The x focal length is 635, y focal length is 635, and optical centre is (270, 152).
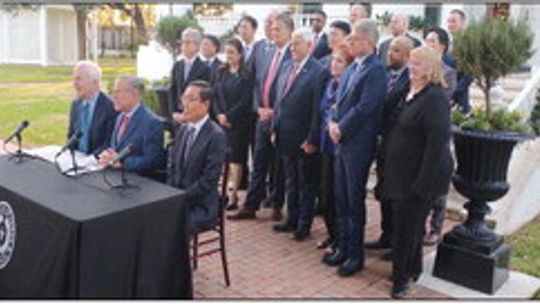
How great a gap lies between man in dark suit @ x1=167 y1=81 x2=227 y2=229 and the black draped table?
0.37 meters

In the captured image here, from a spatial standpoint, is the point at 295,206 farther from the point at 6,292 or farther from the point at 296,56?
the point at 6,292

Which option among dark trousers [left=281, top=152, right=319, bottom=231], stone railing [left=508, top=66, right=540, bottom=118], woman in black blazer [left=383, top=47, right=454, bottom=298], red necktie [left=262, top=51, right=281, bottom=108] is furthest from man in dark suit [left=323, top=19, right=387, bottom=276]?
stone railing [left=508, top=66, right=540, bottom=118]

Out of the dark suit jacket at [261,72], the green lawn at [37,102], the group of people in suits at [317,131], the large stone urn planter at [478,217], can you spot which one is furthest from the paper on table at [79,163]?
the green lawn at [37,102]

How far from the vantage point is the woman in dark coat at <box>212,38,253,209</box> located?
6.44 m

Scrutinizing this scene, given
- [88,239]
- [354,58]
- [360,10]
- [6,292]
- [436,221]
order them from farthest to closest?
1. [360,10]
2. [436,221]
3. [354,58]
4. [6,292]
5. [88,239]

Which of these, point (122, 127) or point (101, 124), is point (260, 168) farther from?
point (122, 127)

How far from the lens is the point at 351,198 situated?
495 centimetres

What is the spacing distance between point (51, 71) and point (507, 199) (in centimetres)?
2315

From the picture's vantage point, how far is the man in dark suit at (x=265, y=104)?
6086mm

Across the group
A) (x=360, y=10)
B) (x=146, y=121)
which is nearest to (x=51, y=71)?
(x=360, y=10)

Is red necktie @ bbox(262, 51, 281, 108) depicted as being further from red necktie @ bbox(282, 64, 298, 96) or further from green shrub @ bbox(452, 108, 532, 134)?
green shrub @ bbox(452, 108, 532, 134)

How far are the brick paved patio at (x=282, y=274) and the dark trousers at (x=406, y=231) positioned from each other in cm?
24

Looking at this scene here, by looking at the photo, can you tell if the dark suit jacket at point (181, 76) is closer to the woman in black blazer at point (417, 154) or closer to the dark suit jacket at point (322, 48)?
the dark suit jacket at point (322, 48)

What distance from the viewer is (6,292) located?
4.21 meters
